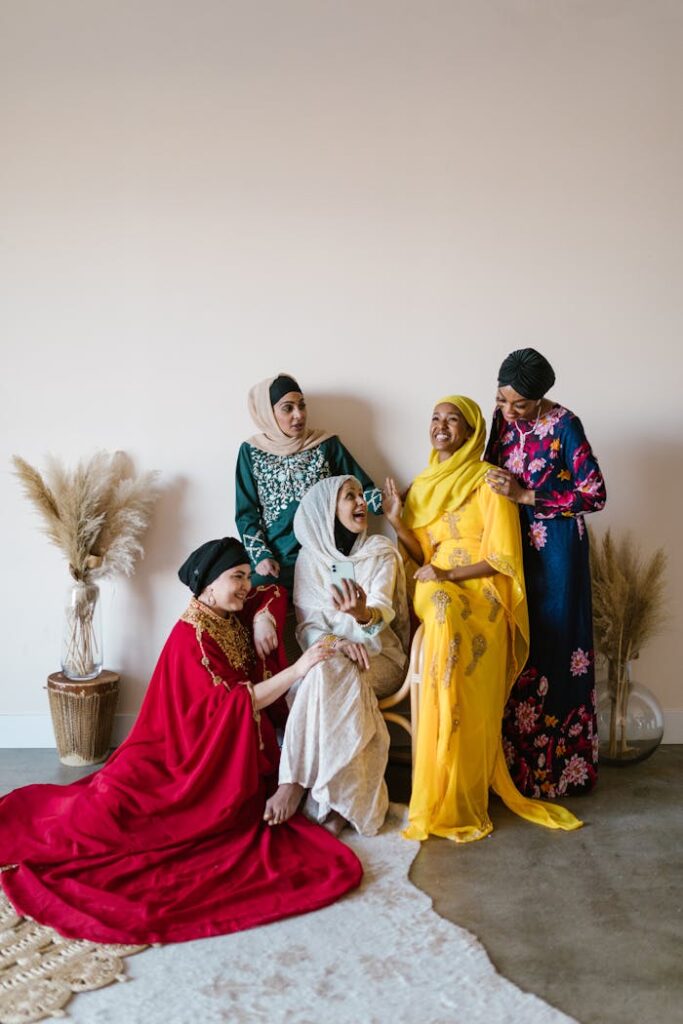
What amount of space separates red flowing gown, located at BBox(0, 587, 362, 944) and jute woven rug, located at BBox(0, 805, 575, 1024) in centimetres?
8

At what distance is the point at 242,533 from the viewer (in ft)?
12.1

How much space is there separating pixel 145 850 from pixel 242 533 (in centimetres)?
139

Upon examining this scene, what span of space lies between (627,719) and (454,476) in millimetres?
1255

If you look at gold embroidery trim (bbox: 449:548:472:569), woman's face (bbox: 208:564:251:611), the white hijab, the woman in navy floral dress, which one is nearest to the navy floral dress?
the woman in navy floral dress

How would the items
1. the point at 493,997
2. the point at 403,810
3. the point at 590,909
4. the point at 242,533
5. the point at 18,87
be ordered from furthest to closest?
the point at 18,87
the point at 242,533
the point at 403,810
the point at 590,909
the point at 493,997

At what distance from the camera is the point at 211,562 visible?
10.0ft

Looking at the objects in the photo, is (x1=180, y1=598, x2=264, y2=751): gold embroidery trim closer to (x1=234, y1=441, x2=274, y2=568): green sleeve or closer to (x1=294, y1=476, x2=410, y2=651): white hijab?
(x1=294, y1=476, x2=410, y2=651): white hijab

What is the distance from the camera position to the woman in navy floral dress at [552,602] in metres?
3.36

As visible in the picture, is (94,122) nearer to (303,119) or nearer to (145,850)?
(303,119)

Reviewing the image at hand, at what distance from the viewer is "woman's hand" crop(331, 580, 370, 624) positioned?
10.2ft

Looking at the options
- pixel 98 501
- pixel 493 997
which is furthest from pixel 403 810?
pixel 98 501

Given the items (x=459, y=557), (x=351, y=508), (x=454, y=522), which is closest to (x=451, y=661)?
(x=459, y=557)

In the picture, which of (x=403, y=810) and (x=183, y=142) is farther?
(x=183, y=142)

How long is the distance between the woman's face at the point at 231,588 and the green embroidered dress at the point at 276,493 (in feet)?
1.71
